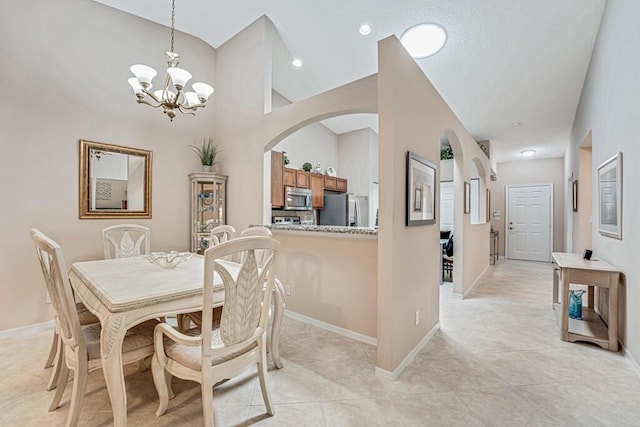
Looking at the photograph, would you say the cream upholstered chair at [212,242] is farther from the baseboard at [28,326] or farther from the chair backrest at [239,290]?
the baseboard at [28,326]

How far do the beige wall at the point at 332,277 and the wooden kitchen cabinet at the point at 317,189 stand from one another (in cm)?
240

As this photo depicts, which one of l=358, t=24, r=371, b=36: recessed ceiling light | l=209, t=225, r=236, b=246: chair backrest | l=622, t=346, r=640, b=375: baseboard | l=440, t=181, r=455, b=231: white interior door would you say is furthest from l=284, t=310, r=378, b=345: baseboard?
l=440, t=181, r=455, b=231: white interior door

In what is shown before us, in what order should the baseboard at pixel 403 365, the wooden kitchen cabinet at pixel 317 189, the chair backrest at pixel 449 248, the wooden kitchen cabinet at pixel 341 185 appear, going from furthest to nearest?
the wooden kitchen cabinet at pixel 341 185
the wooden kitchen cabinet at pixel 317 189
the chair backrest at pixel 449 248
the baseboard at pixel 403 365

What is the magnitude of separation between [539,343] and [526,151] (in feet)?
20.8

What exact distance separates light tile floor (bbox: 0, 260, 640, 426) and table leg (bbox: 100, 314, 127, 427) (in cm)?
32

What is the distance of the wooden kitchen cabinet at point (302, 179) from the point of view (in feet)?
16.4

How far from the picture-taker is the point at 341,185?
626 centimetres

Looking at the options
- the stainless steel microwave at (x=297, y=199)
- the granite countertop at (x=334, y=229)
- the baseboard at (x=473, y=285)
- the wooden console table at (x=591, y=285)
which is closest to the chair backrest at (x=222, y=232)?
the granite countertop at (x=334, y=229)

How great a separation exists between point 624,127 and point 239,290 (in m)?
3.32

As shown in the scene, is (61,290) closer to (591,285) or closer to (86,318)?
(86,318)

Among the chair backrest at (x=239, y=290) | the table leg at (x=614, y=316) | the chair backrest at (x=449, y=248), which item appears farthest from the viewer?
the chair backrest at (x=449, y=248)

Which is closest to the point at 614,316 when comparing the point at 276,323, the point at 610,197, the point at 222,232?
the point at 610,197

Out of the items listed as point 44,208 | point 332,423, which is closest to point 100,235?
point 44,208

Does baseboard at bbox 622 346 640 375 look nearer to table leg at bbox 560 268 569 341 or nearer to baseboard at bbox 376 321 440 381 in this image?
table leg at bbox 560 268 569 341
